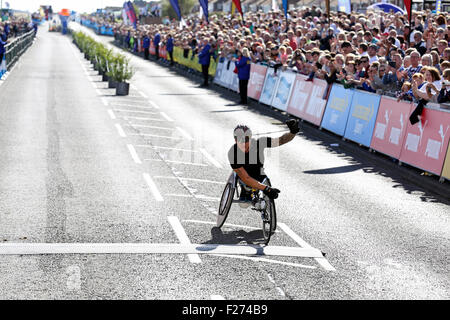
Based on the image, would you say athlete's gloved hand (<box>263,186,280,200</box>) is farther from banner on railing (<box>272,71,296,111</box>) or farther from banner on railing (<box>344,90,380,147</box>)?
banner on railing (<box>272,71,296,111</box>)

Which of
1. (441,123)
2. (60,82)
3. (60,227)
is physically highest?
(441,123)

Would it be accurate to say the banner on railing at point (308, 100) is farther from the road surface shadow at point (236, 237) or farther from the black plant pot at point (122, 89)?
the road surface shadow at point (236, 237)

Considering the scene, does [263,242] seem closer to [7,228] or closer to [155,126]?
[7,228]

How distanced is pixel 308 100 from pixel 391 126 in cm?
552

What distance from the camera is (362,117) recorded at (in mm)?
17109

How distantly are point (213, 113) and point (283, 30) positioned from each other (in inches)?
330

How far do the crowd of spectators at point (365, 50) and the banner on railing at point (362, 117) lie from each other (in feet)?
0.86

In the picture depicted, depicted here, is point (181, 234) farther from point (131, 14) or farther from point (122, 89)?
point (131, 14)

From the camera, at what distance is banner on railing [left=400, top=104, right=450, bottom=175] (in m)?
13.6

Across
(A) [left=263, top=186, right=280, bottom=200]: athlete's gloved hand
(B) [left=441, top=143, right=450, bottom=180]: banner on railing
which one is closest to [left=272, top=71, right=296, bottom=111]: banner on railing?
(B) [left=441, top=143, right=450, bottom=180]: banner on railing

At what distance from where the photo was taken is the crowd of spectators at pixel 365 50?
15.5 meters

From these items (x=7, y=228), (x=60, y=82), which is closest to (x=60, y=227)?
(x=7, y=228)

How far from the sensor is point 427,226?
10.9 meters

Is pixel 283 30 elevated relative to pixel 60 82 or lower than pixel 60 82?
elevated
